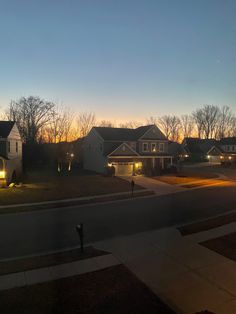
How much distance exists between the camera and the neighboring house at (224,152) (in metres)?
71.9

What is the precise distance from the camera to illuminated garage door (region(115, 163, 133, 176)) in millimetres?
41041

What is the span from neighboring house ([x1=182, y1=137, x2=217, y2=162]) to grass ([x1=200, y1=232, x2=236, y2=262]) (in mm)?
64844

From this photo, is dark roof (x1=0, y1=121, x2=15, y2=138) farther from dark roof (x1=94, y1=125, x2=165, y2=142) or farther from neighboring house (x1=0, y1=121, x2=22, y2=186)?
dark roof (x1=94, y1=125, x2=165, y2=142)

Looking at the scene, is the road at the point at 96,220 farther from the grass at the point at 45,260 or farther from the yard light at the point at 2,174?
the yard light at the point at 2,174

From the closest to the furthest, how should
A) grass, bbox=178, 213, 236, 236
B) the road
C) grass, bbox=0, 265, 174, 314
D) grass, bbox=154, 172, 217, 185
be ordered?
1. grass, bbox=0, 265, 174, 314
2. the road
3. grass, bbox=178, 213, 236, 236
4. grass, bbox=154, 172, 217, 185

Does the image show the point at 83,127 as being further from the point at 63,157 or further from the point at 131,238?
the point at 131,238

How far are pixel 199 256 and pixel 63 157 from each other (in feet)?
142

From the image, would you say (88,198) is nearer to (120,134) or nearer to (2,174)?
(2,174)

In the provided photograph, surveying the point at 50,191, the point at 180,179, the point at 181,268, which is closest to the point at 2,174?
the point at 50,191

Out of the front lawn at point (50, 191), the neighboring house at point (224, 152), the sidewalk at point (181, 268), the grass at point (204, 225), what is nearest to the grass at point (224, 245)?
the sidewalk at point (181, 268)

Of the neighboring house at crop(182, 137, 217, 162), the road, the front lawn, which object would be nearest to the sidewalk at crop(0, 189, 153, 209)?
the front lawn

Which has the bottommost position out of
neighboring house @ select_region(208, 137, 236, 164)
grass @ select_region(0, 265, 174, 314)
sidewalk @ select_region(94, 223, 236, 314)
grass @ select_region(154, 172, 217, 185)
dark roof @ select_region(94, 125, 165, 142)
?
grass @ select_region(154, 172, 217, 185)

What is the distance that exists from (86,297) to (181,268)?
3.16 metres

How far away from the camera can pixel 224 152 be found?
72750mm
